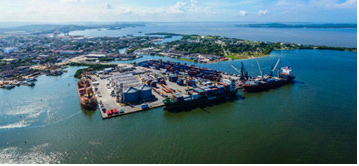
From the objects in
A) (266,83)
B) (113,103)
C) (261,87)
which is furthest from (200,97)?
(266,83)

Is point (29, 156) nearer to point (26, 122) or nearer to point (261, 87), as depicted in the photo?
point (26, 122)

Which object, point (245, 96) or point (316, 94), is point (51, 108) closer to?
point (245, 96)

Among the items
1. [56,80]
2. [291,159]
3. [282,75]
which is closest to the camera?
[291,159]

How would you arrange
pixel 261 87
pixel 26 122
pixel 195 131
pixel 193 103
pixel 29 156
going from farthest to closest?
pixel 261 87 → pixel 193 103 → pixel 26 122 → pixel 195 131 → pixel 29 156

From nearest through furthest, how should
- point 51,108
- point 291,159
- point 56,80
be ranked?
point 291,159, point 51,108, point 56,80

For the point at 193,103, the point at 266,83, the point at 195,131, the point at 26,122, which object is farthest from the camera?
the point at 266,83

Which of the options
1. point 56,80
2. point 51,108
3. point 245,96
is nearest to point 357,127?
point 245,96
